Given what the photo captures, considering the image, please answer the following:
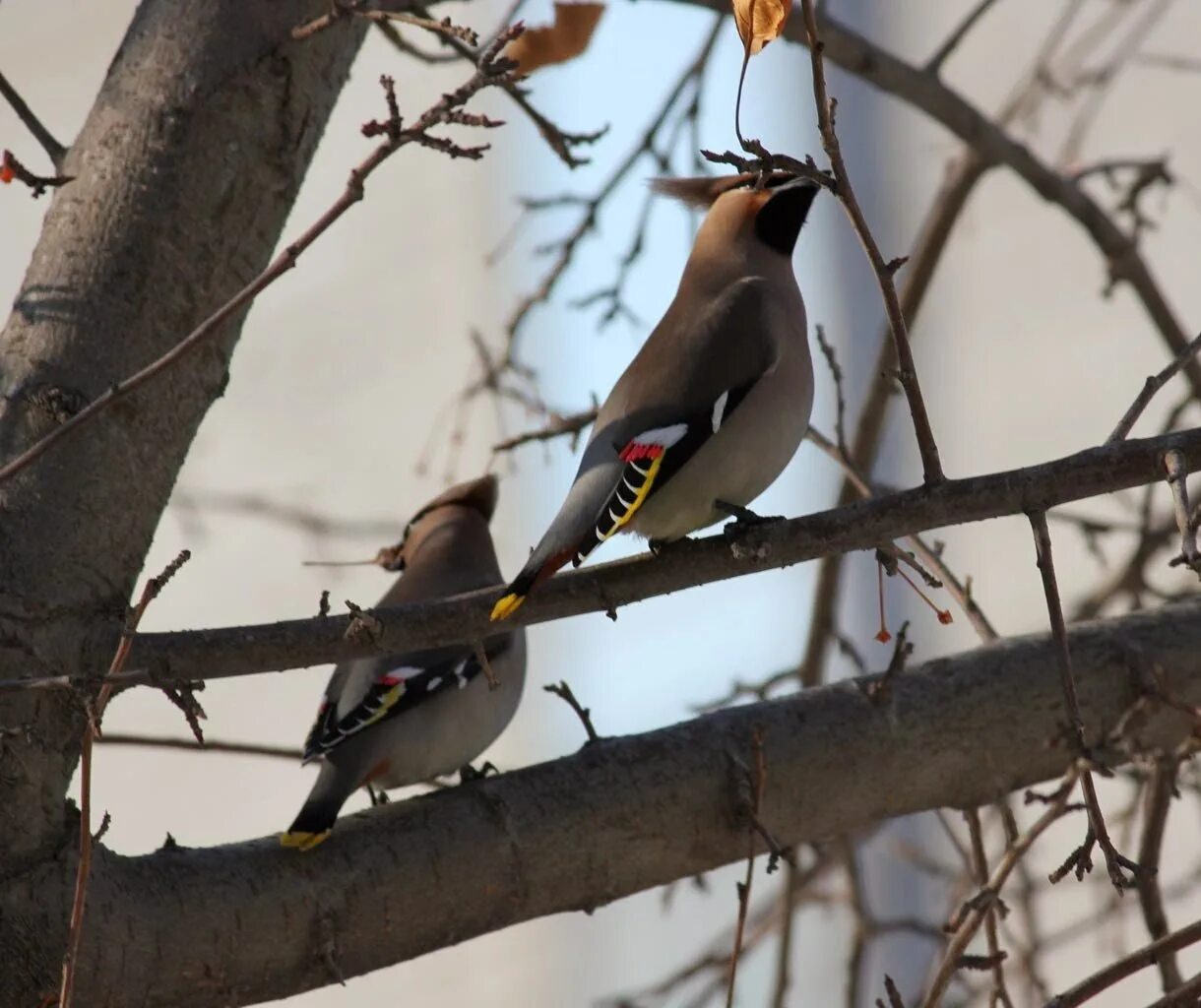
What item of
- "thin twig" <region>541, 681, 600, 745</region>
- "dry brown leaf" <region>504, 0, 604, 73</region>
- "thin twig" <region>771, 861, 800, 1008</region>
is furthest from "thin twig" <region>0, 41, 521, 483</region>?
"thin twig" <region>771, 861, 800, 1008</region>

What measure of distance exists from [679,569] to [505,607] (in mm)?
244

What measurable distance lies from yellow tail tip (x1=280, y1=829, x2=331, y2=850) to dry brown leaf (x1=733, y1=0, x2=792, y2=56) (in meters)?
1.27

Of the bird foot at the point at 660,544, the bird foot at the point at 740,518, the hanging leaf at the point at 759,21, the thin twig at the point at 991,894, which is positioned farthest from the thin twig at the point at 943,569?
the hanging leaf at the point at 759,21

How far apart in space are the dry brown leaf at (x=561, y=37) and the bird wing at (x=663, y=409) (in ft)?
1.56

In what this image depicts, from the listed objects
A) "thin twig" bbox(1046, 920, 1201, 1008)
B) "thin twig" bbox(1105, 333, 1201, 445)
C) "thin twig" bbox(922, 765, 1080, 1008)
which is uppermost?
"thin twig" bbox(1105, 333, 1201, 445)

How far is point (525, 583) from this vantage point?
2.27 m

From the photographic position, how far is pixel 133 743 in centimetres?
266

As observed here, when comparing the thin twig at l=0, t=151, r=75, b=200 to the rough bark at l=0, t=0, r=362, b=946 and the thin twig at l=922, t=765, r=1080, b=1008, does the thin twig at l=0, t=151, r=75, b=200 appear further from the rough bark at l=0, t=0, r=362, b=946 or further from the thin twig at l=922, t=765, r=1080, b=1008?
the thin twig at l=922, t=765, r=1080, b=1008

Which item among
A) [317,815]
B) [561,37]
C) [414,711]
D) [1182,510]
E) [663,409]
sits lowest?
[1182,510]

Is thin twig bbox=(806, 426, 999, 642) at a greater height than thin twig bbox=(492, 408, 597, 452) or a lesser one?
lesser

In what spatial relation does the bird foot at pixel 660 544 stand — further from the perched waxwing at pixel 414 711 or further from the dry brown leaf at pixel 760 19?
the dry brown leaf at pixel 760 19

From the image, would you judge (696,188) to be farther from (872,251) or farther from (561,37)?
(872,251)

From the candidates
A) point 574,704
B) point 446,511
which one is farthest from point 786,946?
point 446,511

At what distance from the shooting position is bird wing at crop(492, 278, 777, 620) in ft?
8.36
